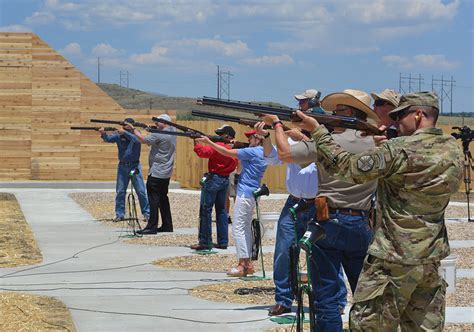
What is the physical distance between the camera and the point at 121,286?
33.3ft

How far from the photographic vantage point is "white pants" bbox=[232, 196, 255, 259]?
10.4 meters

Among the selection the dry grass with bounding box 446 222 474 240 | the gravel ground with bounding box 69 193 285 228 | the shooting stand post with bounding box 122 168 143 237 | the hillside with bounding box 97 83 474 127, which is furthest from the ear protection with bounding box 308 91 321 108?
Answer: the hillside with bounding box 97 83 474 127

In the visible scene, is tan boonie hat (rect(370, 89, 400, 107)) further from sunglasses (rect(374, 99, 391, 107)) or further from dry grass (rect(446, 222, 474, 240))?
dry grass (rect(446, 222, 474, 240))

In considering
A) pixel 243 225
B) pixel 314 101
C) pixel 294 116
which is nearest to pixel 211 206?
pixel 243 225

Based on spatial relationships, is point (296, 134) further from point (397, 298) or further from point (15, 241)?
point (15, 241)

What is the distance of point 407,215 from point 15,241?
10070mm

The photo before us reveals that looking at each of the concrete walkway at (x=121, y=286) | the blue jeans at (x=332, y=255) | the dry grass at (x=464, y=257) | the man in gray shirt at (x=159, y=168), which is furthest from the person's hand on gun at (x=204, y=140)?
the blue jeans at (x=332, y=255)

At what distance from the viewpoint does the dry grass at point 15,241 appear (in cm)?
1216

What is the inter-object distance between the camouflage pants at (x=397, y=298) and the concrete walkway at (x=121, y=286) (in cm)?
272

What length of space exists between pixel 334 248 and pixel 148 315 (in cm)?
265

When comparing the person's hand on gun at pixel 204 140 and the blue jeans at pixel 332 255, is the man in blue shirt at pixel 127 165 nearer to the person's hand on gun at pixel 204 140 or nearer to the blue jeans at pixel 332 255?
the person's hand on gun at pixel 204 140

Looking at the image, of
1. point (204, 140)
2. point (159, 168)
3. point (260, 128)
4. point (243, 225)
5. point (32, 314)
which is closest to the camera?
point (260, 128)

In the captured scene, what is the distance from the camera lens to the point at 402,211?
17.5 ft

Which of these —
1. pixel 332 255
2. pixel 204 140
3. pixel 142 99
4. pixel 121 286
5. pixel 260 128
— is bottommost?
pixel 121 286
